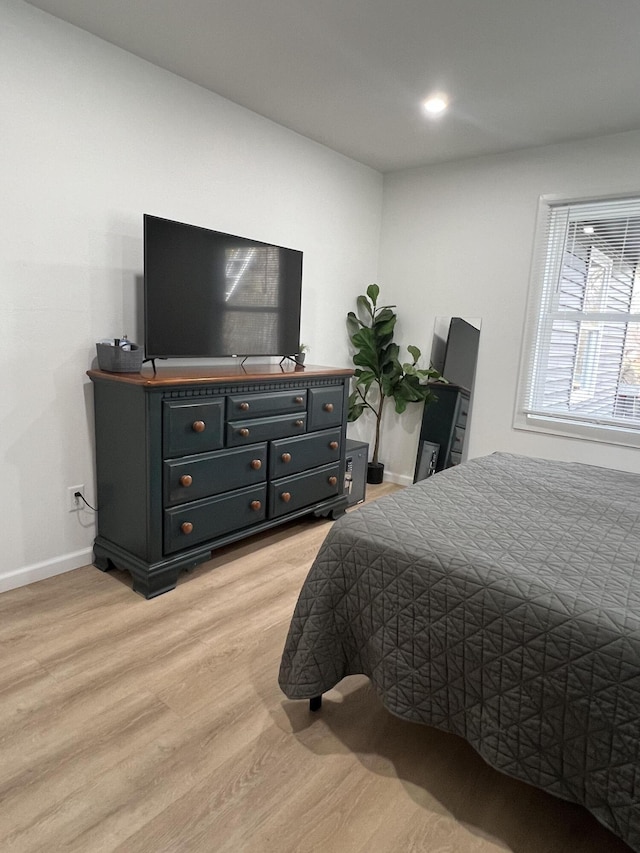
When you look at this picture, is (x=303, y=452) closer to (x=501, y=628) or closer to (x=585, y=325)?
(x=501, y=628)

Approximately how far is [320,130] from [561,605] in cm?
317

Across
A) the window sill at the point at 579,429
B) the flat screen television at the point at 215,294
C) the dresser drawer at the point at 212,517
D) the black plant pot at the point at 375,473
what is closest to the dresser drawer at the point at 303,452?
the dresser drawer at the point at 212,517

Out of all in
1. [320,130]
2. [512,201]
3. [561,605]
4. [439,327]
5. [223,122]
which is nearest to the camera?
[561,605]

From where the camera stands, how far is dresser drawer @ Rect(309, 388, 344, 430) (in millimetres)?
3043

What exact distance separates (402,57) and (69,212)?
166 cm

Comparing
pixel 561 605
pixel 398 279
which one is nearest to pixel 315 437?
pixel 398 279

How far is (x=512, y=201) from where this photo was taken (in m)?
3.52

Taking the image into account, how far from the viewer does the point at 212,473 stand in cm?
250

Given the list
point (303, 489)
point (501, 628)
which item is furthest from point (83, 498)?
point (501, 628)

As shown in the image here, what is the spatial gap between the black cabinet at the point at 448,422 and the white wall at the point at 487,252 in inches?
3.7

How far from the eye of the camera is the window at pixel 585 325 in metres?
3.20

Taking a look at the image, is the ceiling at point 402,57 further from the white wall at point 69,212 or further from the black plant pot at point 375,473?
the black plant pot at point 375,473

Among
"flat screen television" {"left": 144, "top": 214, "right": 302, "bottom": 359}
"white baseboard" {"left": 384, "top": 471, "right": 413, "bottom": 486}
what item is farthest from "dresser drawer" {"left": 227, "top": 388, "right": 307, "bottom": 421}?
"white baseboard" {"left": 384, "top": 471, "right": 413, "bottom": 486}

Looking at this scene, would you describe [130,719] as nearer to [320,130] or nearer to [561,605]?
[561,605]
